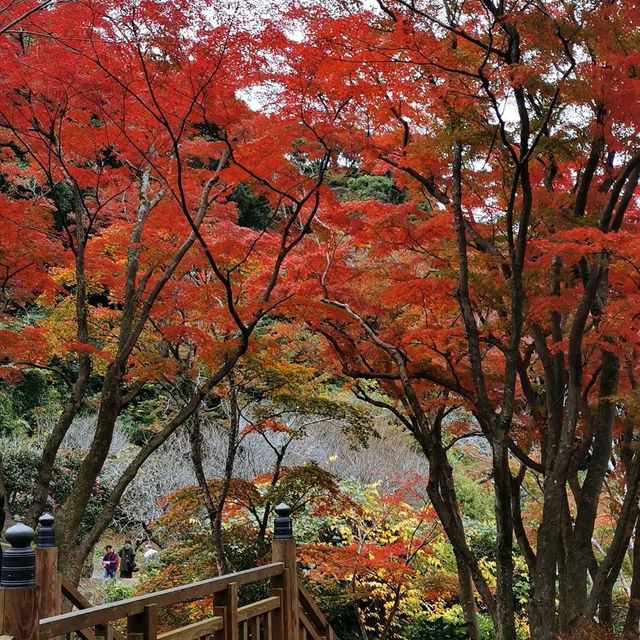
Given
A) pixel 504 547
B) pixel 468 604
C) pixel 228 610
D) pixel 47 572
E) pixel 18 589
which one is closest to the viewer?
pixel 18 589

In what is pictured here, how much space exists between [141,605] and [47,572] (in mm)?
1157

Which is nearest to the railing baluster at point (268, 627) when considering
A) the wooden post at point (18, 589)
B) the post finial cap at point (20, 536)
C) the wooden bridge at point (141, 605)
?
the wooden bridge at point (141, 605)

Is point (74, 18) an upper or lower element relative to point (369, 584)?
upper

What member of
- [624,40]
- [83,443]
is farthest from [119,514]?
[624,40]

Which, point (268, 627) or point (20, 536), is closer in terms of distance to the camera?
point (20, 536)

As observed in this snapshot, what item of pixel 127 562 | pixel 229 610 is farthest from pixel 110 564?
pixel 229 610

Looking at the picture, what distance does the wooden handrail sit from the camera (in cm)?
263

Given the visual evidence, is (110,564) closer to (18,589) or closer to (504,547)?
(504,547)

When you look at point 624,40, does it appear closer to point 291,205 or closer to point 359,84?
point 359,84

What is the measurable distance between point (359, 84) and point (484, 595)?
182 inches

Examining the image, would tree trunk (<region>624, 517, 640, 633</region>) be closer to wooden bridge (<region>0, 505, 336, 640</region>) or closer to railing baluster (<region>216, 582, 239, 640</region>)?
wooden bridge (<region>0, 505, 336, 640</region>)

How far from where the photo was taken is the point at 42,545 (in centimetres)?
407

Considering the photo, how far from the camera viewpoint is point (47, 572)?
4.07 m

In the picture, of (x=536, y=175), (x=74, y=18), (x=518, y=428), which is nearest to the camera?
(x=74, y=18)
